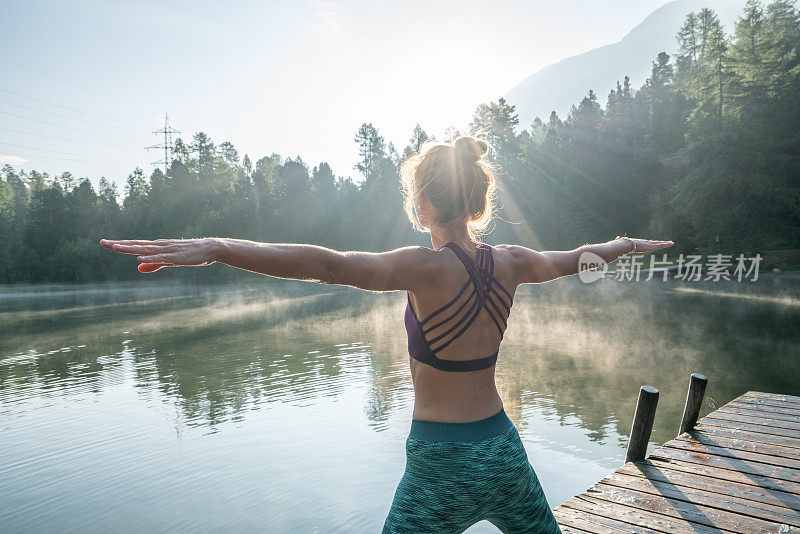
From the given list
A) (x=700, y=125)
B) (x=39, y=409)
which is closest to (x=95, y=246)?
(x=39, y=409)

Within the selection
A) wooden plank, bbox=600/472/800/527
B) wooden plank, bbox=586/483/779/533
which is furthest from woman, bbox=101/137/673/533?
wooden plank, bbox=600/472/800/527

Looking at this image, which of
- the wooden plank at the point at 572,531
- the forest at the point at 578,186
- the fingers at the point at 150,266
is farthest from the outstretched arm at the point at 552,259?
the forest at the point at 578,186

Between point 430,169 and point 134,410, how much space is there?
40.7 feet

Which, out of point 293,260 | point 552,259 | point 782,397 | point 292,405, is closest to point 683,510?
point 552,259

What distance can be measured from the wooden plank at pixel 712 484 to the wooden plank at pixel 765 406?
297cm

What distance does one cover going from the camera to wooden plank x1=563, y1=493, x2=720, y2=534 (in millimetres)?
4055

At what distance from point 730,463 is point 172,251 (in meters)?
5.80

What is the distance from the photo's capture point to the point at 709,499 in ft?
14.8

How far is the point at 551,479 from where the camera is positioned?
7676 millimetres

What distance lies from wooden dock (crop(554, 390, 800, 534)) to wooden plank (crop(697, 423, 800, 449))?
→ 0.4 inches

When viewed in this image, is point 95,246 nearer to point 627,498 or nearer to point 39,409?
point 39,409

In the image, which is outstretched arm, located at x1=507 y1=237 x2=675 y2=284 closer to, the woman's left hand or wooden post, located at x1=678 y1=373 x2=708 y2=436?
the woman's left hand

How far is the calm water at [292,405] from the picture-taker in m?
7.71

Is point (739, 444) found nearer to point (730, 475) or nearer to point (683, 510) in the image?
point (730, 475)
